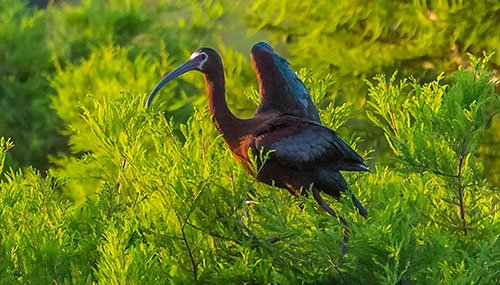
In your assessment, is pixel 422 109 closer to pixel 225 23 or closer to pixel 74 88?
pixel 74 88

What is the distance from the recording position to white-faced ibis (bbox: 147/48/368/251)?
3.45 meters

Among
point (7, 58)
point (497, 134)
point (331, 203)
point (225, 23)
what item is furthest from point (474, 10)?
point (331, 203)

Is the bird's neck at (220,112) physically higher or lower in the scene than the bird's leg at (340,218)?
higher

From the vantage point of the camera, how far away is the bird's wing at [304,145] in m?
3.45

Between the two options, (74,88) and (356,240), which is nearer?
(356,240)

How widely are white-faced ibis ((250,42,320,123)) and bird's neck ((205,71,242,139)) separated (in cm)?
21

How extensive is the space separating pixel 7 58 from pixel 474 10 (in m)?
4.90

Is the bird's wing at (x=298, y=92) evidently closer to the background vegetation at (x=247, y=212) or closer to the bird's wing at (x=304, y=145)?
the bird's wing at (x=304, y=145)

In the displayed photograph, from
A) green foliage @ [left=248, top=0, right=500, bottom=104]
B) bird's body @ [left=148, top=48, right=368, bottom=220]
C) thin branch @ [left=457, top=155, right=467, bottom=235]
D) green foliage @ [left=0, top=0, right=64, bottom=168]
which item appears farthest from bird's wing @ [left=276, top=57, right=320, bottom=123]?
green foliage @ [left=0, top=0, right=64, bottom=168]

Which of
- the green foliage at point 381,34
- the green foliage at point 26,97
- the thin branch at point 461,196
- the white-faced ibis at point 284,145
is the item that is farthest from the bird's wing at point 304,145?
the green foliage at point 26,97

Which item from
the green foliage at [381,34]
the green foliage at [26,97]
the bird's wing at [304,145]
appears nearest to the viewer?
the bird's wing at [304,145]

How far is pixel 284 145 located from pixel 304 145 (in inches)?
2.6

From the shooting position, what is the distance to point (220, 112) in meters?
3.51

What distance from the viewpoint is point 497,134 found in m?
11.3
